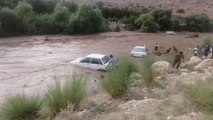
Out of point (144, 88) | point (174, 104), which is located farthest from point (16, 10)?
point (174, 104)

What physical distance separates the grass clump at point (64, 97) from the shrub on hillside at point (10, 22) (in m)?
40.1

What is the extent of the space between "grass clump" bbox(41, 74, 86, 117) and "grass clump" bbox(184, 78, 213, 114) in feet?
7.71

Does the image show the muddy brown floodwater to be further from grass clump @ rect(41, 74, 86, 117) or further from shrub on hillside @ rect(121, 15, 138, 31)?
grass clump @ rect(41, 74, 86, 117)

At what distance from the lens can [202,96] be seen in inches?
312

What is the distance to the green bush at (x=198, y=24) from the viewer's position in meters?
55.8

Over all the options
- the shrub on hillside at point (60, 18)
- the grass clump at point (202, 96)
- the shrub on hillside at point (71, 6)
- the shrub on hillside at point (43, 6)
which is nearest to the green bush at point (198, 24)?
the shrub on hillside at point (71, 6)

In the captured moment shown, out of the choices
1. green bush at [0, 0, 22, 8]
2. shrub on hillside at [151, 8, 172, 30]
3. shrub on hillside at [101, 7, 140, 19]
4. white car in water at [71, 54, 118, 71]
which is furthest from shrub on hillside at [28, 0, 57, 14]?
white car in water at [71, 54, 118, 71]

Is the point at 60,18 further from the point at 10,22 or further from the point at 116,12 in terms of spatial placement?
the point at 116,12

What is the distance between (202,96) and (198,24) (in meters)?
49.2

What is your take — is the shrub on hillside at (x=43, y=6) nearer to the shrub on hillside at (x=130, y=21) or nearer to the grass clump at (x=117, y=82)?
the shrub on hillside at (x=130, y=21)

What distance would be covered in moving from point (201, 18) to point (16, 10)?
24748mm

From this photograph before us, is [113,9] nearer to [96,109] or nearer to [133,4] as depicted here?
[133,4]

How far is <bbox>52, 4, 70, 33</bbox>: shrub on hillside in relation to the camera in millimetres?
50156

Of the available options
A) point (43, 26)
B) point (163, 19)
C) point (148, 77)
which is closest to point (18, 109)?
point (148, 77)
